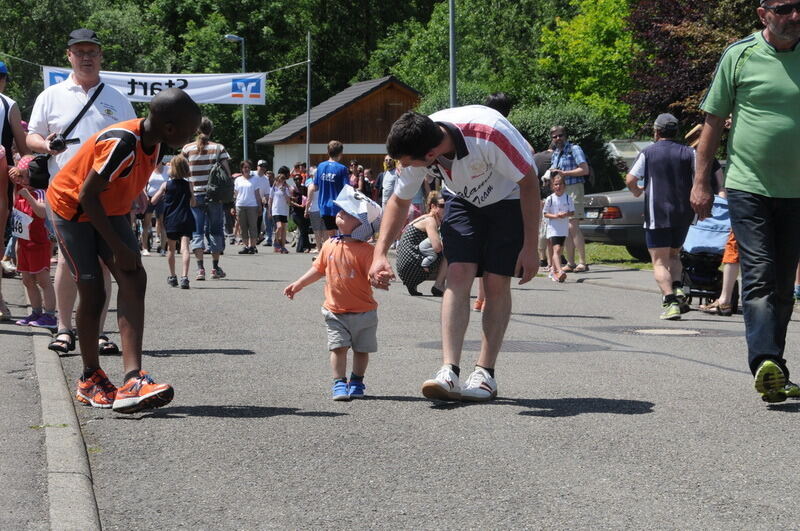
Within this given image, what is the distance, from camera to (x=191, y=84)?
27.7 meters

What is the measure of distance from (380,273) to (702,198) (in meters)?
1.84

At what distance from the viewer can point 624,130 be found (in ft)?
213

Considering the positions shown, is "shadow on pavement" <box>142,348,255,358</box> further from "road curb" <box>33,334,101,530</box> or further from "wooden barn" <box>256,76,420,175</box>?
"wooden barn" <box>256,76,420,175</box>

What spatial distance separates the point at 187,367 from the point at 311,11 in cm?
7677

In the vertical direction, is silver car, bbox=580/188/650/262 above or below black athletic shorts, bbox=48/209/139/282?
below

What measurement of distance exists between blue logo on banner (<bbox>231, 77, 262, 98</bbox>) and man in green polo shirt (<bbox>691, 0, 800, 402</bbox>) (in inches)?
903

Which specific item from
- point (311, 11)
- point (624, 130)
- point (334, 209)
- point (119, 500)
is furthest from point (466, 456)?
point (311, 11)

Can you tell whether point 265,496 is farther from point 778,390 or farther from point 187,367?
point 187,367

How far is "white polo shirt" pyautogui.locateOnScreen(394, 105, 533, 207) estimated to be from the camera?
6.34 meters

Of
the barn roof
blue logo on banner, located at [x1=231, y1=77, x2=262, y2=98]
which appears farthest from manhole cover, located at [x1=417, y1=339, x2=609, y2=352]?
the barn roof

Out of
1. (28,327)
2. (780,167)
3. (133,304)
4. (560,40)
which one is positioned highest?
(560,40)

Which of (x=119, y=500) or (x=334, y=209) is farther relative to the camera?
(x=334, y=209)

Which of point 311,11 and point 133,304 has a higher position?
point 311,11

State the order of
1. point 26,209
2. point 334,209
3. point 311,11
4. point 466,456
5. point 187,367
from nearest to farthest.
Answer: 1. point 466,456
2. point 187,367
3. point 26,209
4. point 334,209
5. point 311,11
